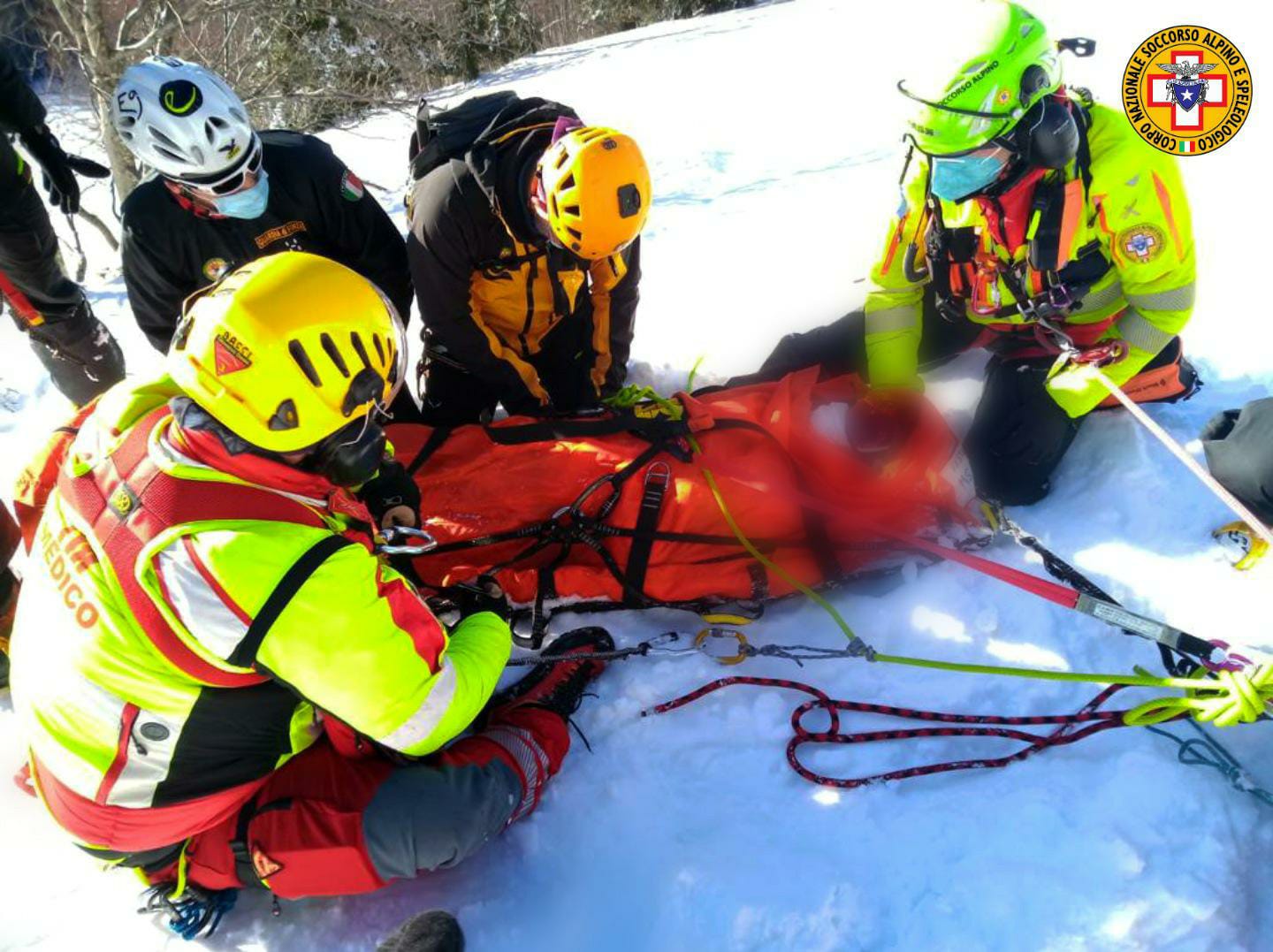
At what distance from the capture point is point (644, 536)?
279 cm

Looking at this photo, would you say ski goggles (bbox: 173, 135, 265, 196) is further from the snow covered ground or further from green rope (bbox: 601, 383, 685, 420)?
the snow covered ground

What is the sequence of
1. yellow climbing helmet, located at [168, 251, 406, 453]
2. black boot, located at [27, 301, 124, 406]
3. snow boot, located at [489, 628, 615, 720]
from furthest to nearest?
black boot, located at [27, 301, 124, 406], snow boot, located at [489, 628, 615, 720], yellow climbing helmet, located at [168, 251, 406, 453]

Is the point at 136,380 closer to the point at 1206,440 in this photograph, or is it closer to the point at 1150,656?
the point at 1150,656

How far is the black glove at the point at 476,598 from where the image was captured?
2824mm

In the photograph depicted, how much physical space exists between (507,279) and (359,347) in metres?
1.61

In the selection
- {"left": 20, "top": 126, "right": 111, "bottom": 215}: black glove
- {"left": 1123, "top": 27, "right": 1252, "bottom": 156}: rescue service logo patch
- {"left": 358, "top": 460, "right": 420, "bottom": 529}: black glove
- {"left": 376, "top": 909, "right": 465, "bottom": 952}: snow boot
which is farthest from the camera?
{"left": 1123, "top": 27, "right": 1252, "bottom": 156}: rescue service logo patch

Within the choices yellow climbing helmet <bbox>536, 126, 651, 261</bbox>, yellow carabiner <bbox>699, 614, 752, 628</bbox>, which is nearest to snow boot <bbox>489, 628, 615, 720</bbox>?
yellow carabiner <bbox>699, 614, 752, 628</bbox>

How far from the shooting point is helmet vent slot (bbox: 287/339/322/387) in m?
1.79

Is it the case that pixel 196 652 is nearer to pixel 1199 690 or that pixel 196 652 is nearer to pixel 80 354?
pixel 1199 690

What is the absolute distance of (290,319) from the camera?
1794 millimetres

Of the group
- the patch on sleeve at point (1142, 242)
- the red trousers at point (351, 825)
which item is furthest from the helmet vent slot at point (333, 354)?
the patch on sleeve at point (1142, 242)

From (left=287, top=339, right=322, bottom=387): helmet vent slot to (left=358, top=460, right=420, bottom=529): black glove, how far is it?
2.98 feet

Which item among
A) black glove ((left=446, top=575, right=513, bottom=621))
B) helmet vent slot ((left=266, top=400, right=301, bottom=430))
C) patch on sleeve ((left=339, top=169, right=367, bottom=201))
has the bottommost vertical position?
black glove ((left=446, top=575, right=513, bottom=621))

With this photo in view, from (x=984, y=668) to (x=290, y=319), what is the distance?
190 centimetres
